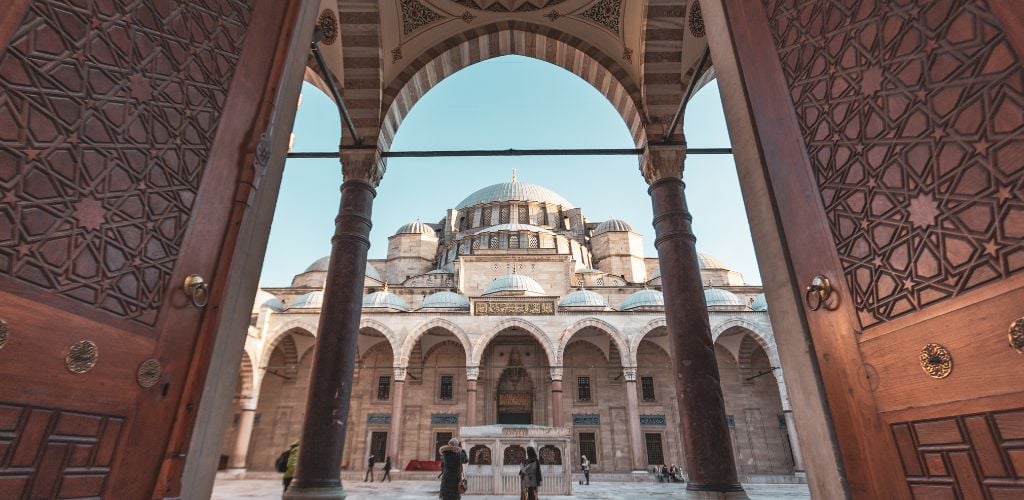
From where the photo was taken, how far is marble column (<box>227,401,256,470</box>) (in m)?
15.5

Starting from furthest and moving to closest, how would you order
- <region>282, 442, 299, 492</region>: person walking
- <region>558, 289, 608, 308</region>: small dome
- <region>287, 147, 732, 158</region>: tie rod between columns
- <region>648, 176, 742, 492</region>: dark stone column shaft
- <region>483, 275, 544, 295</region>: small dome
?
<region>483, 275, 544, 295</region>: small dome < <region>558, 289, 608, 308</region>: small dome < <region>287, 147, 732, 158</region>: tie rod between columns < <region>282, 442, 299, 492</region>: person walking < <region>648, 176, 742, 492</region>: dark stone column shaft

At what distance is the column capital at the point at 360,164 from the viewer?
536 cm

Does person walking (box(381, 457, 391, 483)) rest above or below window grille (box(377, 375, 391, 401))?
below

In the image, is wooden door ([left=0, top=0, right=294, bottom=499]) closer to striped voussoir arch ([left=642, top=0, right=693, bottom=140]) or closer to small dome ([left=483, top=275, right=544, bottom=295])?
striped voussoir arch ([left=642, top=0, right=693, bottom=140])

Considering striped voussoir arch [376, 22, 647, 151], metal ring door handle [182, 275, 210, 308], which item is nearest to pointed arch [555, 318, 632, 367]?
striped voussoir arch [376, 22, 647, 151]

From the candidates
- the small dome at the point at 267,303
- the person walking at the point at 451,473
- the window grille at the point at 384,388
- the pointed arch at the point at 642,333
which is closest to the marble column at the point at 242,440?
the small dome at the point at 267,303

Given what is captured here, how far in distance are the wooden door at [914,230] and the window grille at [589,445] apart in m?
17.2

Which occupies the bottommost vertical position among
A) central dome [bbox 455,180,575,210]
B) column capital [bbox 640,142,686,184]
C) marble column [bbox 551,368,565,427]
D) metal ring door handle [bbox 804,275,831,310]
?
metal ring door handle [bbox 804,275,831,310]

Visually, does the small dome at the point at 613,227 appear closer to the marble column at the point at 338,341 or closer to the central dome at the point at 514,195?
the central dome at the point at 514,195

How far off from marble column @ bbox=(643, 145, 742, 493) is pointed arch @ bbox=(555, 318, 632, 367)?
12.0m

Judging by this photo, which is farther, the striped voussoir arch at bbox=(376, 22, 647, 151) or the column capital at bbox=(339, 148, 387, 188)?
the striped voussoir arch at bbox=(376, 22, 647, 151)

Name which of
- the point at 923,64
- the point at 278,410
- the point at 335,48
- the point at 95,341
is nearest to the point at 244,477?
the point at 278,410

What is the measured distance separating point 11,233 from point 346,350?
3.67 meters

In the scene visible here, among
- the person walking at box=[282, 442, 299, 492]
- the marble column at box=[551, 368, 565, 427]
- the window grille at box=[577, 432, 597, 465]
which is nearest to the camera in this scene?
the person walking at box=[282, 442, 299, 492]
